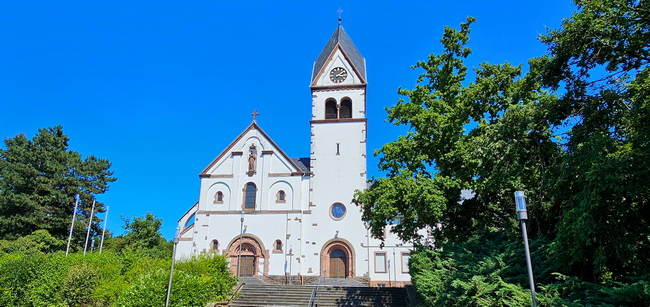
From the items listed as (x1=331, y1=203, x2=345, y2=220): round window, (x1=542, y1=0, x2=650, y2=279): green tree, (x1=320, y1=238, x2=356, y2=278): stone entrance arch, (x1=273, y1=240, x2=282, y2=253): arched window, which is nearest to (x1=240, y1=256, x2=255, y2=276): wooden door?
(x1=273, y1=240, x2=282, y2=253): arched window

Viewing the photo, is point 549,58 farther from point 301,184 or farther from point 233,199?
point 233,199

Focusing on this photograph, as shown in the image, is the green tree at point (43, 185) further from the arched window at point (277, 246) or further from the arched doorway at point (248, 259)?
the arched window at point (277, 246)

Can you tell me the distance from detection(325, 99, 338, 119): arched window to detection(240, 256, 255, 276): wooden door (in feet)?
40.8

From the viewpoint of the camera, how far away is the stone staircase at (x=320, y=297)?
19906 millimetres

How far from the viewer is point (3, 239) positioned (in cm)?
3309

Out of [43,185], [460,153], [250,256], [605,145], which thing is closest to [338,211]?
[250,256]

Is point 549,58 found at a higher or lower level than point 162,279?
higher

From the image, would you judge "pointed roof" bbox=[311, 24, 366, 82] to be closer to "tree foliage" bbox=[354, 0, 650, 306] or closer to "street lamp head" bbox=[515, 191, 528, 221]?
"tree foliage" bbox=[354, 0, 650, 306]

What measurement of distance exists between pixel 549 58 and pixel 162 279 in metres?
14.9

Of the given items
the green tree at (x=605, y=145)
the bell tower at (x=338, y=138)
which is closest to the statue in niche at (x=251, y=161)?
the bell tower at (x=338, y=138)

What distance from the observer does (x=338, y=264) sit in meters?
30.7

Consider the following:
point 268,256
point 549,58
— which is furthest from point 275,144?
point 549,58

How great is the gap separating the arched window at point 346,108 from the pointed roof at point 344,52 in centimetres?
232

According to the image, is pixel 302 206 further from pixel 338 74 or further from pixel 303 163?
pixel 338 74
